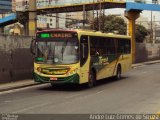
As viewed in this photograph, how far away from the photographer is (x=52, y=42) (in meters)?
19.9

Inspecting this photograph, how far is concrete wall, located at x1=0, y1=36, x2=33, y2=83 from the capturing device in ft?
73.3

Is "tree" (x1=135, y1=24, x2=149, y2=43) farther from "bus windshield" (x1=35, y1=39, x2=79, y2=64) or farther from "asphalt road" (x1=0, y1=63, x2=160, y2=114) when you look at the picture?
"bus windshield" (x1=35, y1=39, x2=79, y2=64)

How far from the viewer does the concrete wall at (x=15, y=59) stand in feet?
73.3

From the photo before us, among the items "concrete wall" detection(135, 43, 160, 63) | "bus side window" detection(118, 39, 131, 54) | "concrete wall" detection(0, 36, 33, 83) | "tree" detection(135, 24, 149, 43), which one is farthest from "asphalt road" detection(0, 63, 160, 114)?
"tree" detection(135, 24, 149, 43)

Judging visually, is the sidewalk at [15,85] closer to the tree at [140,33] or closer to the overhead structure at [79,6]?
the overhead structure at [79,6]

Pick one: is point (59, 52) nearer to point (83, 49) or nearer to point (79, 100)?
point (83, 49)

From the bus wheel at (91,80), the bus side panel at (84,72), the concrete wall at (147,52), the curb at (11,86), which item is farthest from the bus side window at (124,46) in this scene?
the concrete wall at (147,52)

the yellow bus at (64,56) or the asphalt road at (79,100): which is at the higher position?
the yellow bus at (64,56)

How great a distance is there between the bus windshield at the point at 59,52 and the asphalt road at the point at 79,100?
134 cm

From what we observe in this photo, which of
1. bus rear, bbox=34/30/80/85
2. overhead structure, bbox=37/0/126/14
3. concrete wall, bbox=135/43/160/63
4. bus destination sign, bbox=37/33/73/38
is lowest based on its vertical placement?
concrete wall, bbox=135/43/160/63

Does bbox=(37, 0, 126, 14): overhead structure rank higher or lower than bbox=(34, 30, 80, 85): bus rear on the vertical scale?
higher

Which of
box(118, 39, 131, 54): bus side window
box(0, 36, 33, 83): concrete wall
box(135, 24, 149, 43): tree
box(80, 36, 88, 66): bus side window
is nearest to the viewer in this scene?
box(80, 36, 88, 66): bus side window

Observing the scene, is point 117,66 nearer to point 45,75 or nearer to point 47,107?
point 45,75

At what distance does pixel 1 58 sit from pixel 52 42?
3.55 m
